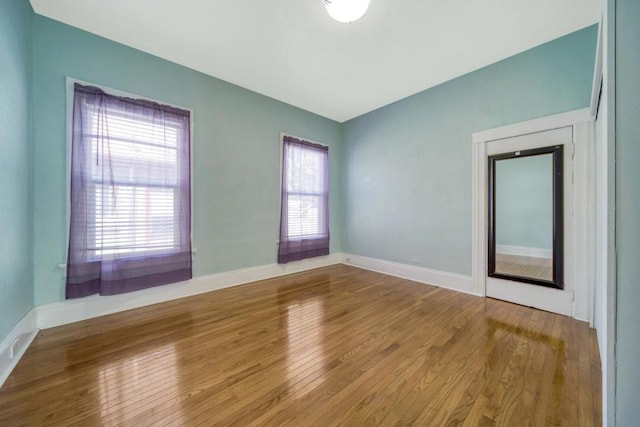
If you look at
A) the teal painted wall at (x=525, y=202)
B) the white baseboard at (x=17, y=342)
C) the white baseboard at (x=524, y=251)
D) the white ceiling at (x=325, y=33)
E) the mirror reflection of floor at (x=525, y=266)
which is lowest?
the white baseboard at (x=17, y=342)

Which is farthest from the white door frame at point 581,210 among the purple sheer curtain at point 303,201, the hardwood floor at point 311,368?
the purple sheer curtain at point 303,201

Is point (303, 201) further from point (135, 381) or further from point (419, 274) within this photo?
point (135, 381)

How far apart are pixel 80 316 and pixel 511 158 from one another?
16.2 ft

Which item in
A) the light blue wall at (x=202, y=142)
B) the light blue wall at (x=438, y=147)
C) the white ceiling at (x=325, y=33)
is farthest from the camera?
the light blue wall at (x=438, y=147)

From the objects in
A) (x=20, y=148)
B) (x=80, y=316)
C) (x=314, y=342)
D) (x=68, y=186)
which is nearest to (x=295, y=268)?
(x=314, y=342)

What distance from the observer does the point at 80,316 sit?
7.45ft

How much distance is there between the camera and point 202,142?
120 inches

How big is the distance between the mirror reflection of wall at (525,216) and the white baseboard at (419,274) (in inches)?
16.8

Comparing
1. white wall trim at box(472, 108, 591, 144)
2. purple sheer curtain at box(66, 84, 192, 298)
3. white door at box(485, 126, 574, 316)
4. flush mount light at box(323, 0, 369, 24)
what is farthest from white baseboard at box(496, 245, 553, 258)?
purple sheer curtain at box(66, 84, 192, 298)

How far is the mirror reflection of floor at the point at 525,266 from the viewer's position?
2.48 metres

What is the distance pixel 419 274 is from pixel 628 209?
2805mm

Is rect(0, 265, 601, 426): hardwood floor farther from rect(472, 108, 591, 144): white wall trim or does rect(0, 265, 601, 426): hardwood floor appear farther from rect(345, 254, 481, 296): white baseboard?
rect(472, 108, 591, 144): white wall trim

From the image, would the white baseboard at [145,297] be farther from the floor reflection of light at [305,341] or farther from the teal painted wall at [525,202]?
the teal painted wall at [525,202]

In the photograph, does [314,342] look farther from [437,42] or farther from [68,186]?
[437,42]
